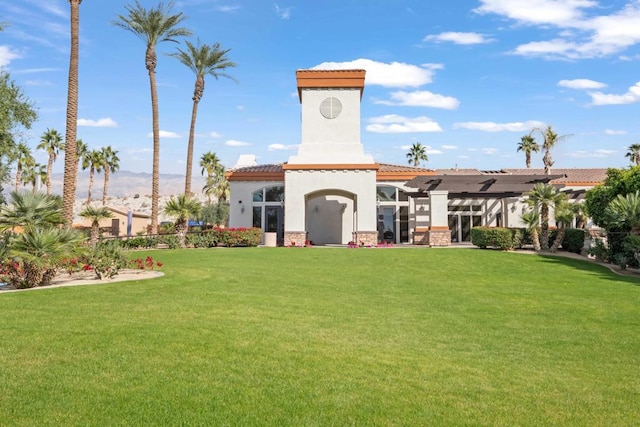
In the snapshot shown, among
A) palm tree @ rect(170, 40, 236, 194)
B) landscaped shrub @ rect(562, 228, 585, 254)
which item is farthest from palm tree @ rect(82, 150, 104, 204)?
landscaped shrub @ rect(562, 228, 585, 254)

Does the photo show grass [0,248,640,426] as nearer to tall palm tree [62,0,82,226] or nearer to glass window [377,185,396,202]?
tall palm tree [62,0,82,226]

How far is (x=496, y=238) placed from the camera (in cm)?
2533

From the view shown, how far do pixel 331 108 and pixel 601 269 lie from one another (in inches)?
730

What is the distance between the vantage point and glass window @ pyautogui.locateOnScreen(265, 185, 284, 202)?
33.1 meters

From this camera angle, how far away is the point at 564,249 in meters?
25.7

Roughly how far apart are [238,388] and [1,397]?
235 centimetres

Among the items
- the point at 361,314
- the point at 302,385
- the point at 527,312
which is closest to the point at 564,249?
the point at 527,312

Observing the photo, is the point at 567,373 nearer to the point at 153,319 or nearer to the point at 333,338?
the point at 333,338

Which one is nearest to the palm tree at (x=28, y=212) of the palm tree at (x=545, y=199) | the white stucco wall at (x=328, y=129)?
the white stucco wall at (x=328, y=129)

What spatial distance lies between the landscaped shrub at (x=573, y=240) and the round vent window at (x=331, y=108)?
50.6 feet

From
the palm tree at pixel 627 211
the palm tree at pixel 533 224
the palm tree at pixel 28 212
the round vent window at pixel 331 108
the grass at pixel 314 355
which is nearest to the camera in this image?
the grass at pixel 314 355

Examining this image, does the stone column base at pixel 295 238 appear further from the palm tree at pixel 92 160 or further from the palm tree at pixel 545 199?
the palm tree at pixel 92 160

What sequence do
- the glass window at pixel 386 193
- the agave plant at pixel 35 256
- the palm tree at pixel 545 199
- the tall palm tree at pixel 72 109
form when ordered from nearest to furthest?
the agave plant at pixel 35 256 → the tall palm tree at pixel 72 109 → the palm tree at pixel 545 199 → the glass window at pixel 386 193

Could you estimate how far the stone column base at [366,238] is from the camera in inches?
1133
